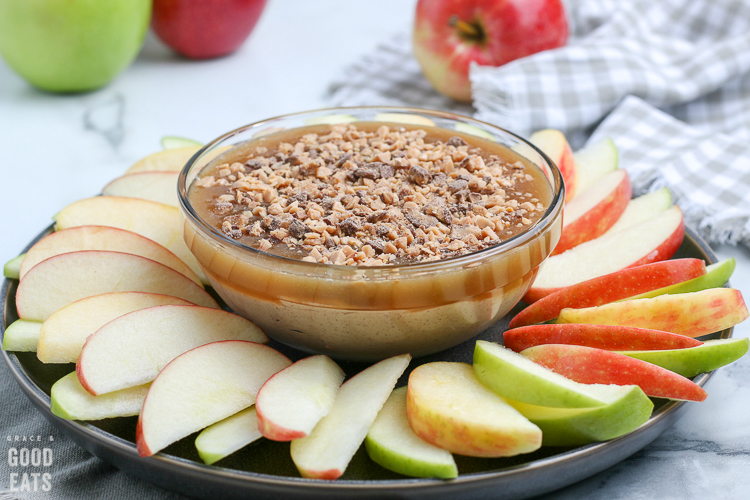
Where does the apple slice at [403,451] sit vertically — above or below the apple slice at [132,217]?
above

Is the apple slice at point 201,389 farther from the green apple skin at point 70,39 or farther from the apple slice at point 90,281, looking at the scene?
the green apple skin at point 70,39

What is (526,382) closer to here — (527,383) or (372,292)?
(527,383)

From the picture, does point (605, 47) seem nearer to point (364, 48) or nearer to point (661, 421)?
point (364, 48)

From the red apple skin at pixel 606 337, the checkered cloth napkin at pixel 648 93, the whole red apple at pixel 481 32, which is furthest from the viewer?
the whole red apple at pixel 481 32

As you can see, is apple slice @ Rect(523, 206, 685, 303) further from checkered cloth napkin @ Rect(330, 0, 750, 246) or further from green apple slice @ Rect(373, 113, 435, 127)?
green apple slice @ Rect(373, 113, 435, 127)

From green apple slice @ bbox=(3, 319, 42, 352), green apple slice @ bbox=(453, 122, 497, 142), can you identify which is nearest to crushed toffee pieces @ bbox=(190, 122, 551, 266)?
green apple slice @ bbox=(453, 122, 497, 142)

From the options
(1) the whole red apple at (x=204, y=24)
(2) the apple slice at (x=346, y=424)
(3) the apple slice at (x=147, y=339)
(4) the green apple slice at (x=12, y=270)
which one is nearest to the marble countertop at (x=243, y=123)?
(1) the whole red apple at (x=204, y=24)

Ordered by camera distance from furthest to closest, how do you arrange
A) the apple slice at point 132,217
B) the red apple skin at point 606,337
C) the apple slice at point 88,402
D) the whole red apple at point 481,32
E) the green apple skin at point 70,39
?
the whole red apple at point 481,32 < the green apple skin at point 70,39 < the apple slice at point 132,217 < the red apple skin at point 606,337 < the apple slice at point 88,402
